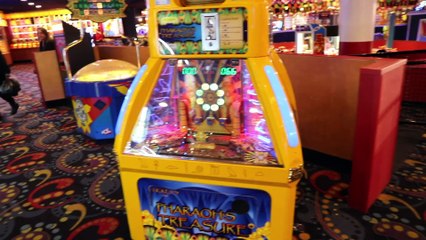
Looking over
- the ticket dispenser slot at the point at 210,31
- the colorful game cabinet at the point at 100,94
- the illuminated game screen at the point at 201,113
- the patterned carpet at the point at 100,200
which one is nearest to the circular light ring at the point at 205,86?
the illuminated game screen at the point at 201,113

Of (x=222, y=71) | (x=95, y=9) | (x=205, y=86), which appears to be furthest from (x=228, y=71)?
(x=95, y=9)

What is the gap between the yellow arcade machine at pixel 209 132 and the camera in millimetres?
1475

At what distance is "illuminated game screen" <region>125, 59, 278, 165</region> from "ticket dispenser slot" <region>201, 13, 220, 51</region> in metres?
0.20

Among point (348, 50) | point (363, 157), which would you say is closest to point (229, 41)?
point (363, 157)

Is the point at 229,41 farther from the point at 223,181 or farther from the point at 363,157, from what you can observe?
the point at 363,157

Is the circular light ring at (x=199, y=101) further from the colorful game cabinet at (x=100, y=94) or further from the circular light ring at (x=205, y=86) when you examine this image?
the colorful game cabinet at (x=100, y=94)

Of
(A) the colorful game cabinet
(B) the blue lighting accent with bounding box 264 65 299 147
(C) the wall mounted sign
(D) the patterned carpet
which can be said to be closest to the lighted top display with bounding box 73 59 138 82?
(A) the colorful game cabinet

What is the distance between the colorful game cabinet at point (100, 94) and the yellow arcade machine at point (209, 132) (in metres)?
2.13

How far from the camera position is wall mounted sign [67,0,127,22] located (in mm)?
3527

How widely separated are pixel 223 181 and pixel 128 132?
22.0 inches

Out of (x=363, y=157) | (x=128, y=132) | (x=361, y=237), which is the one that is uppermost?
(x=128, y=132)

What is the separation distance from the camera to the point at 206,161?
60.4 inches

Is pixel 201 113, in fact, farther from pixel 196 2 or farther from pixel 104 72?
pixel 104 72

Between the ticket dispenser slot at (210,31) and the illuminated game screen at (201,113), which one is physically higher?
the ticket dispenser slot at (210,31)
